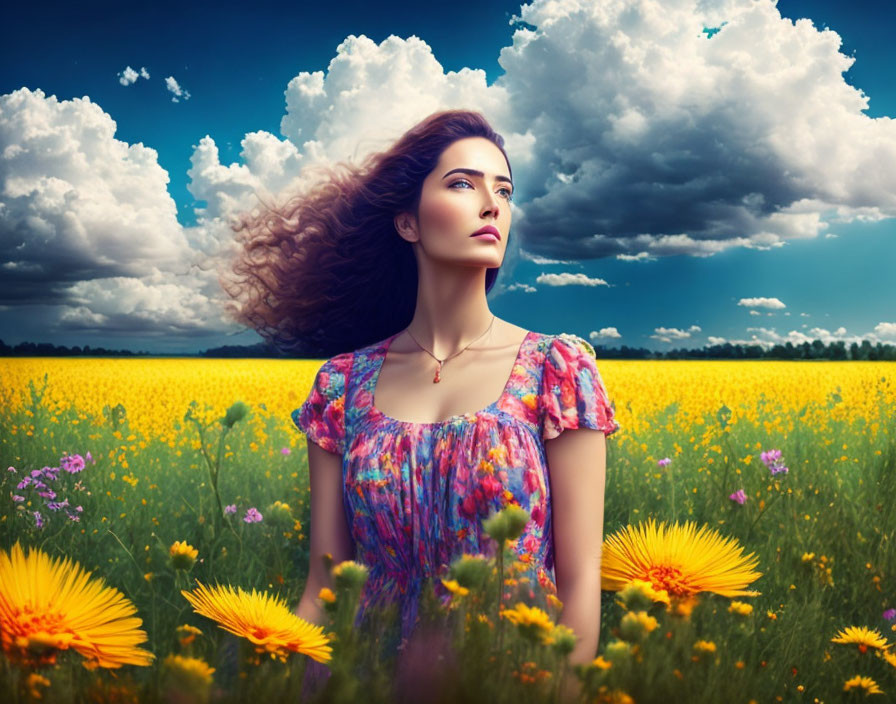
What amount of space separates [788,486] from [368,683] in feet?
9.84

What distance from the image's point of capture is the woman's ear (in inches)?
87.4

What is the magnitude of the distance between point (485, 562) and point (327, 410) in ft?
4.86

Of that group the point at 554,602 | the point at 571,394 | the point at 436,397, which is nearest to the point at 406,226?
the point at 436,397

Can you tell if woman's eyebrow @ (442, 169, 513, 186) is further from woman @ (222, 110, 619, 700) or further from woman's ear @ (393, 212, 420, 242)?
woman's ear @ (393, 212, 420, 242)

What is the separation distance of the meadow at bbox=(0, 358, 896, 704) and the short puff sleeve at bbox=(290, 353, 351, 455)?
0.22m

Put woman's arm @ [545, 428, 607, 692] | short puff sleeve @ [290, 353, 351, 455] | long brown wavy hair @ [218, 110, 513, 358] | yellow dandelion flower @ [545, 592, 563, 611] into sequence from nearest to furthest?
yellow dandelion flower @ [545, 592, 563, 611] → woman's arm @ [545, 428, 607, 692] → short puff sleeve @ [290, 353, 351, 455] → long brown wavy hair @ [218, 110, 513, 358]

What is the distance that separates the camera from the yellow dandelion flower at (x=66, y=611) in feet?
1.89

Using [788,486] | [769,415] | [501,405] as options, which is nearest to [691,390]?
[769,415]

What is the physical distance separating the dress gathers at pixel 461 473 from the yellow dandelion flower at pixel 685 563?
826 millimetres

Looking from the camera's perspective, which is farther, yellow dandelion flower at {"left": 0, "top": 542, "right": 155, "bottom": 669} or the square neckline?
the square neckline

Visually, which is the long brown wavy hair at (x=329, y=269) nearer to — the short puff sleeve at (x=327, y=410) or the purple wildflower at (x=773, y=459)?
the short puff sleeve at (x=327, y=410)

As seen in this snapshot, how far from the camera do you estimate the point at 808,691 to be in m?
1.52

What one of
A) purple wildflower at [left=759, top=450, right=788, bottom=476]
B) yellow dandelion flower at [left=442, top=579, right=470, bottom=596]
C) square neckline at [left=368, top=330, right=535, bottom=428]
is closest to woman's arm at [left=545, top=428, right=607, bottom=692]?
square neckline at [left=368, top=330, right=535, bottom=428]

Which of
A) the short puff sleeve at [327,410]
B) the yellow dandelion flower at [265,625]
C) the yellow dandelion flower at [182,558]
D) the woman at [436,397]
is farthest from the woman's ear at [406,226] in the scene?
the yellow dandelion flower at [265,625]
